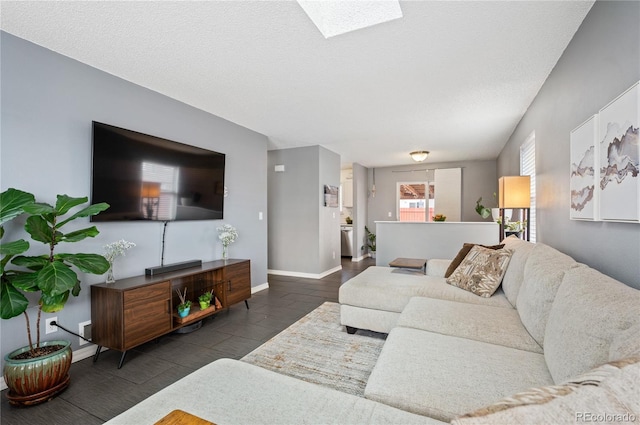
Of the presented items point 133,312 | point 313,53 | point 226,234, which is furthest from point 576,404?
point 226,234

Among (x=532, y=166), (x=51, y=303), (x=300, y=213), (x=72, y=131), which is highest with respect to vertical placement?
(x=72, y=131)

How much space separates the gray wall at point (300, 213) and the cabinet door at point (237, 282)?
1.90 m

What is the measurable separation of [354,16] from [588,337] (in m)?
2.04

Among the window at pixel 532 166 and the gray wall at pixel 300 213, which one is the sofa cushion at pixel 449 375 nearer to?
the window at pixel 532 166

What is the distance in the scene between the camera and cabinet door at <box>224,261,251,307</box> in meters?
3.29

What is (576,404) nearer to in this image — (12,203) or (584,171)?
(584,171)

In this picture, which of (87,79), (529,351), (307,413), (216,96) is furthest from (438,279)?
(87,79)

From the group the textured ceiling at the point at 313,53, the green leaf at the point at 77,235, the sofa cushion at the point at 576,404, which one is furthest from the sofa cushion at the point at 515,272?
the green leaf at the point at 77,235

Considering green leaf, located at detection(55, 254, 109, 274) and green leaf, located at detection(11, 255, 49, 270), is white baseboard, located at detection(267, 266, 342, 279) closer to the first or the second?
green leaf, located at detection(55, 254, 109, 274)

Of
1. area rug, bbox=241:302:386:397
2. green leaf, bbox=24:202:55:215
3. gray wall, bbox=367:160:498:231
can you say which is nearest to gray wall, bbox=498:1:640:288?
area rug, bbox=241:302:386:397

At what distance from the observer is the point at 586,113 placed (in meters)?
1.83

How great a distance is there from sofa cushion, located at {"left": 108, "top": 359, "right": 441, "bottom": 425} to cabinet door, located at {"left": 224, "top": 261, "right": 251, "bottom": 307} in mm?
2111

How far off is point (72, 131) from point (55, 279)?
130 centimetres

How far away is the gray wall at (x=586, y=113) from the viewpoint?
1.39m
